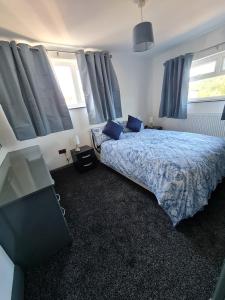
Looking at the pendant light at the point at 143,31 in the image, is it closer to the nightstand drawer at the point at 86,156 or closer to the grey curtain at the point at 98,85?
the grey curtain at the point at 98,85

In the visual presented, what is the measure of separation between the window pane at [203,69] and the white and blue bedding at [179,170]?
1.72 meters

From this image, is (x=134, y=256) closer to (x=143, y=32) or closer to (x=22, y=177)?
(x=22, y=177)

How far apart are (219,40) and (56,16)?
2.72m

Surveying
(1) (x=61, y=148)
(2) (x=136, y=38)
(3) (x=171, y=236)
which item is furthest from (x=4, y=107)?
(3) (x=171, y=236)

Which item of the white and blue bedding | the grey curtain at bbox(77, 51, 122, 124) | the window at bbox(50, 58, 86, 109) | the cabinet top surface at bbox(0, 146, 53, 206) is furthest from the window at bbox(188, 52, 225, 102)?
the cabinet top surface at bbox(0, 146, 53, 206)

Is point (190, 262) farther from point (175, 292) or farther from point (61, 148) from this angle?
point (61, 148)

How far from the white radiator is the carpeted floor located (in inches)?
59.4

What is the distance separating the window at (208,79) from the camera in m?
2.64

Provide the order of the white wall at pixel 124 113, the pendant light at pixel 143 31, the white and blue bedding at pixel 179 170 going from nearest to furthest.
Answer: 1. the white and blue bedding at pixel 179 170
2. the pendant light at pixel 143 31
3. the white wall at pixel 124 113

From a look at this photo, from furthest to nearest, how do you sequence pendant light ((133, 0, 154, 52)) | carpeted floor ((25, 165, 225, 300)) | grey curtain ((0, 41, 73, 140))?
grey curtain ((0, 41, 73, 140)) → pendant light ((133, 0, 154, 52)) → carpeted floor ((25, 165, 225, 300))

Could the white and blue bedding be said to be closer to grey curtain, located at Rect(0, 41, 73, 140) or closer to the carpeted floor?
the carpeted floor

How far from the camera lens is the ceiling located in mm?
1503

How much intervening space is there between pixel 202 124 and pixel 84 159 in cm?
263

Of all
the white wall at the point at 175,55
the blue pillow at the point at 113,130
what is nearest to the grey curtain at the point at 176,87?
the white wall at the point at 175,55
